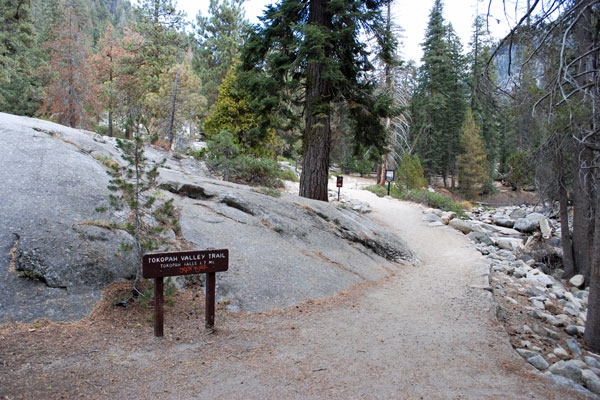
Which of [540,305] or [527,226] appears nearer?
[540,305]

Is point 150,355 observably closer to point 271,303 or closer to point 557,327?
point 271,303

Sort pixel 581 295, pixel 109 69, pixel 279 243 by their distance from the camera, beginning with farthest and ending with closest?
pixel 109 69, pixel 581 295, pixel 279 243

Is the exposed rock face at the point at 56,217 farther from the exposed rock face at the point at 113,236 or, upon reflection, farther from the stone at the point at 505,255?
the stone at the point at 505,255

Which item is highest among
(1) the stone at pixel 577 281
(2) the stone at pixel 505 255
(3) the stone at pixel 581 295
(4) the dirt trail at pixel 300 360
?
(4) the dirt trail at pixel 300 360

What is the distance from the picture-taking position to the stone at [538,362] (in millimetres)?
4029

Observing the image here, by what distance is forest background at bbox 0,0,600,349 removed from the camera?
5.27m

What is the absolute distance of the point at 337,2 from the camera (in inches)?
376

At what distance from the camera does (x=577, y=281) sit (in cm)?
916

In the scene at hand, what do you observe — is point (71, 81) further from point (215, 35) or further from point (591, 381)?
point (591, 381)

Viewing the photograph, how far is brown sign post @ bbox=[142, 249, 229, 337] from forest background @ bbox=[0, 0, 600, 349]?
1475 mm

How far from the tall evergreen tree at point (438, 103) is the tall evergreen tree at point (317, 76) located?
81.1ft

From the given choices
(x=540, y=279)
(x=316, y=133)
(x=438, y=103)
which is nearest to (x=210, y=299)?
(x=316, y=133)

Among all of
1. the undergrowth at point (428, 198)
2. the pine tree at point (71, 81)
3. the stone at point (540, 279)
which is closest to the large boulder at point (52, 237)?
the stone at point (540, 279)

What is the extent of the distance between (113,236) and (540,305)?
7.35 meters
